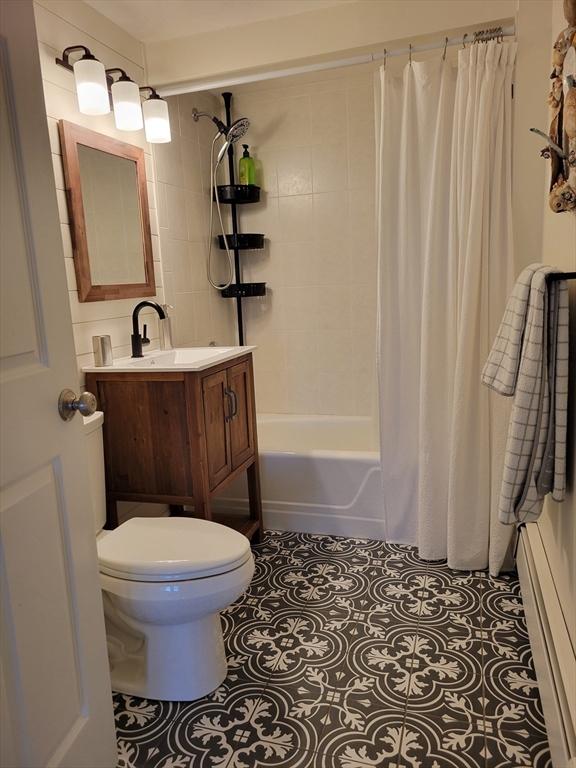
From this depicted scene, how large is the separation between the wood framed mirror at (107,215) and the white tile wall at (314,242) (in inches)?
38.2

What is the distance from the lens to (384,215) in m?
2.39

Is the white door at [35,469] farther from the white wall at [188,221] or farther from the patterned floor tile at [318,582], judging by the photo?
the white wall at [188,221]

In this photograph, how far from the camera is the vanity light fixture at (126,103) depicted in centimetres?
227

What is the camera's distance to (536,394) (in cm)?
145

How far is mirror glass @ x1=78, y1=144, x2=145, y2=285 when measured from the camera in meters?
2.24

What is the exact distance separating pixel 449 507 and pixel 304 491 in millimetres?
719

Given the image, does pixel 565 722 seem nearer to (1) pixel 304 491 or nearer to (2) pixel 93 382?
(1) pixel 304 491

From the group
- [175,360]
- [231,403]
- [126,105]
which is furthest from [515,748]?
[126,105]

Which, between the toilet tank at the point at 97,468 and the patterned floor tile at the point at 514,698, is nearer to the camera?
the patterned floor tile at the point at 514,698

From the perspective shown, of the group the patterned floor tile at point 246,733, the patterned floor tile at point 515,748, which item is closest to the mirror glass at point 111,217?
the patterned floor tile at point 246,733

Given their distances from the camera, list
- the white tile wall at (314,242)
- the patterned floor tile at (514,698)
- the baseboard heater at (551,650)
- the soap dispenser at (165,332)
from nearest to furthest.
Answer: the baseboard heater at (551,650) < the patterned floor tile at (514,698) < the soap dispenser at (165,332) < the white tile wall at (314,242)

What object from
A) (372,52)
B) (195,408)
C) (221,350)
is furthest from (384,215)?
(195,408)

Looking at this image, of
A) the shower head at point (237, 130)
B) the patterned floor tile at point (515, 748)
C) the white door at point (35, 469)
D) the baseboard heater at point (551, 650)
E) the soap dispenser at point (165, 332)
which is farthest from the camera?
the shower head at point (237, 130)

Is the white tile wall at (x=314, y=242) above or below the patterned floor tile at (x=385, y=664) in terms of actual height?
above
